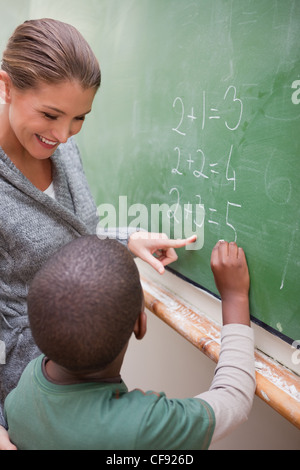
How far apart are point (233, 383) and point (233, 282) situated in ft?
0.85

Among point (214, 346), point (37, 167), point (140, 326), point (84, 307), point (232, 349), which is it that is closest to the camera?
point (84, 307)

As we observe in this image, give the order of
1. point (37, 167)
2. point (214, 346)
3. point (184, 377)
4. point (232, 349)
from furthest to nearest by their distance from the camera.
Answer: point (184, 377), point (37, 167), point (214, 346), point (232, 349)

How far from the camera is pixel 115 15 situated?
59.9 inches

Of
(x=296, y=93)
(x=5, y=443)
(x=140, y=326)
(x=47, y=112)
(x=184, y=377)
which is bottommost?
(x=184, y=377)

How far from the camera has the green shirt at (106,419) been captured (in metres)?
0.69

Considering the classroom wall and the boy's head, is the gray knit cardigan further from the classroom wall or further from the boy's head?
the classroom wall

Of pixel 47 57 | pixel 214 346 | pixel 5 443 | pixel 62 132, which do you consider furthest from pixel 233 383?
pixel 47 57

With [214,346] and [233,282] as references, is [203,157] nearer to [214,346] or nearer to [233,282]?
[233,282]

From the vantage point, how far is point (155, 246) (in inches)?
49.7

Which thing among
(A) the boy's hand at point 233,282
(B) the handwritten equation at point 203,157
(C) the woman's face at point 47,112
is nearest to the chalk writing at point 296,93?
(B) the handwritten equation at point 203,157

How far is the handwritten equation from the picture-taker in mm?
1002

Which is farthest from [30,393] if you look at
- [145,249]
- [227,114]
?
[227,114]

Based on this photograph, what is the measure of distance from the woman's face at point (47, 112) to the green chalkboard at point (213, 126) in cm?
33
